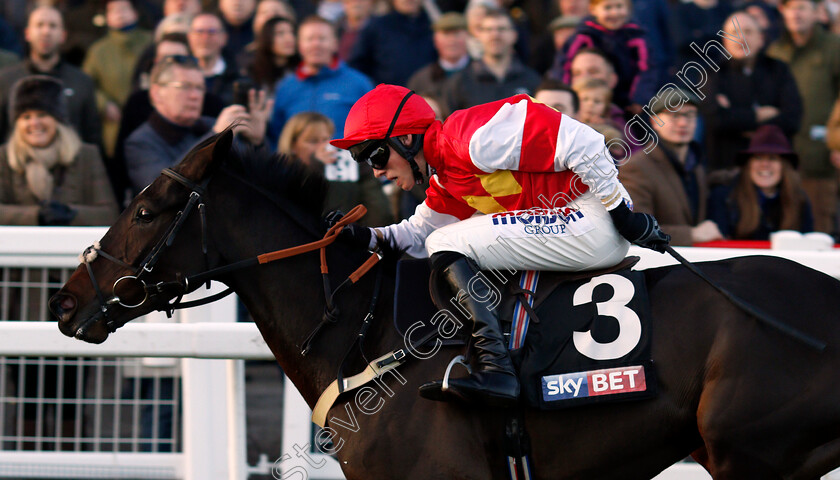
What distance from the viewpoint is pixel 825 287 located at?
135 inches

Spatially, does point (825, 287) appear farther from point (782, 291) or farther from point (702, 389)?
point (702, 389)

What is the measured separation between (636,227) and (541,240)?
1.03ft

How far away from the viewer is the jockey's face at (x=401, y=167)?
3654mm

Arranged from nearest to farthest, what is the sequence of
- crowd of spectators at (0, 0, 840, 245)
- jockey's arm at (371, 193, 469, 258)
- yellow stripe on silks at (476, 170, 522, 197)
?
yellow stripe on silks at (476, 170, 522, 197) < jockey's arm at (371, 193, 469, 258) < crowd of spectators at (0, 0, 840, 245)

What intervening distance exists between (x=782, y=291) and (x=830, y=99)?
16.9 feet

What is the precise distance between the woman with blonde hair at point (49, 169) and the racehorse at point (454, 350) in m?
2.38

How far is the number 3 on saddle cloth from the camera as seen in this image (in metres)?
3.35

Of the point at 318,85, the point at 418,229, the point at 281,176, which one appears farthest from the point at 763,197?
the point at 281,176

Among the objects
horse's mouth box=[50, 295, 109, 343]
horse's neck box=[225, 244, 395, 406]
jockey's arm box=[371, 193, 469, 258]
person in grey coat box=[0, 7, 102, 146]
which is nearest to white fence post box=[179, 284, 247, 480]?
horse's neck box=[225, 244, 395, 406]

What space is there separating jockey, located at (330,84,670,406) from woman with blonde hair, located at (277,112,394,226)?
93.0 inches

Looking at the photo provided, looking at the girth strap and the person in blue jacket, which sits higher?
the person in blue jacket

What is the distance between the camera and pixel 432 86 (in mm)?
7605

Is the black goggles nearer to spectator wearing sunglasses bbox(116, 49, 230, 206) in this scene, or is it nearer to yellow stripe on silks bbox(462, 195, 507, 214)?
yellow stripe on silks bbox(462, 195, 507, 214)

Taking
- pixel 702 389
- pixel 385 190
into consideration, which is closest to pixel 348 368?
pixel 702 389
